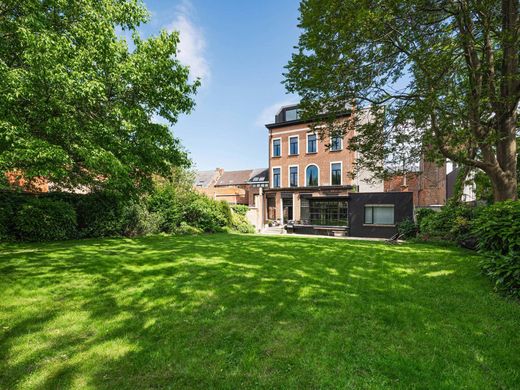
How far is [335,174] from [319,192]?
255 centimetres

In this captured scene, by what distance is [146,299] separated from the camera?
4766mm

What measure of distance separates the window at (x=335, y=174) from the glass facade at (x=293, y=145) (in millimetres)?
4713

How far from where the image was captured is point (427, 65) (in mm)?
6652

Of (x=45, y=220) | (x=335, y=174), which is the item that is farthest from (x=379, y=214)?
(x=45, y=220)

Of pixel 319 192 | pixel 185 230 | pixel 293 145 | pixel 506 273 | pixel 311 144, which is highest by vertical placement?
pixel 293 145

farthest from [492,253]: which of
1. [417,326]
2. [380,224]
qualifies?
[380,224]

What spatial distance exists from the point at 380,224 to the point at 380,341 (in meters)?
18.8

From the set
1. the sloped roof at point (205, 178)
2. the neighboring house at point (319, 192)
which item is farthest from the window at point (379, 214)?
the sloped roof at point (205, 178)

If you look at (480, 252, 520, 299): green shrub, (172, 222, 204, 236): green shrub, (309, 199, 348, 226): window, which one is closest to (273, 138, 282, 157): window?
(309, 199, 348, 226): window

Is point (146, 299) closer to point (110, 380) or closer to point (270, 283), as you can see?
point (110, 380)

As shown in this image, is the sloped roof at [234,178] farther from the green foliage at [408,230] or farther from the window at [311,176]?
the green foliage at [408,230]

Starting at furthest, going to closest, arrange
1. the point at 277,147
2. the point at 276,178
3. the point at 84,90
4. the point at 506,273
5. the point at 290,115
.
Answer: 1. the point at 277,147
2. the point at 276,178
3. the point at 290,115
4. the point at 84,90
5. the point at 506,273

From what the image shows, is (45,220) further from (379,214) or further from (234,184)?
(234,184)

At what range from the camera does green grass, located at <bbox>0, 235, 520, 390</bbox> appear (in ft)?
9.00
